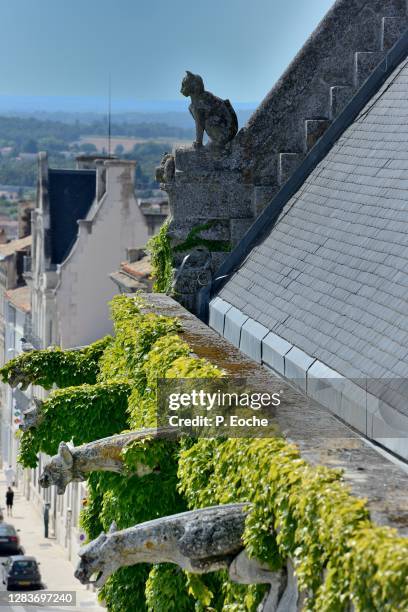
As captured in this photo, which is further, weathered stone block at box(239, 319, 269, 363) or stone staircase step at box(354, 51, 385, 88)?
stone staircase step at box(354, 51, 385, 88)

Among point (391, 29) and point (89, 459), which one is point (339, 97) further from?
point (89, 459)

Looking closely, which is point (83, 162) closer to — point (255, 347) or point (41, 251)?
point (41, 251)

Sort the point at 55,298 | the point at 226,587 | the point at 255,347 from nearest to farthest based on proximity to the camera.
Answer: the point at 226,587 → the point at 255,347 → the point at 55,298

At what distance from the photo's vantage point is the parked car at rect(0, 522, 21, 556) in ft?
235

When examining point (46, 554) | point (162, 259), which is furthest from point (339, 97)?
point (46, 554)

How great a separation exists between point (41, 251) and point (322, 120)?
189ft

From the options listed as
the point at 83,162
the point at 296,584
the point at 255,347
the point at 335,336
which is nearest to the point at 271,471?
the point at 296,584

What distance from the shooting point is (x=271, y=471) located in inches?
662

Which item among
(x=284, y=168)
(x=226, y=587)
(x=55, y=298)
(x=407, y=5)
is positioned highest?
(x=407, y=5)

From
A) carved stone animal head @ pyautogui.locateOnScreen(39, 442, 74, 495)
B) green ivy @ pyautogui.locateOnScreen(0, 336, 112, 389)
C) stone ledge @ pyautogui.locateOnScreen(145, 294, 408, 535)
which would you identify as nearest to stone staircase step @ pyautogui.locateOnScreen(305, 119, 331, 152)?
green ivy @ pyautogui.locateOnScreen(0, 336, 112, 389)

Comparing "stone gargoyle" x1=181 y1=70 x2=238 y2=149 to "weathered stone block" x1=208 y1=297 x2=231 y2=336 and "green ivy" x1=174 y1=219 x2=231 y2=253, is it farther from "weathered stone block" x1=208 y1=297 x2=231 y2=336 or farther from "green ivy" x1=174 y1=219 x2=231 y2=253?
"weathered stone block" x1=208 y1=297 x2=231 y2=336

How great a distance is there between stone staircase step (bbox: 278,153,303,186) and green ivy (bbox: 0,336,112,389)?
15.3 feet

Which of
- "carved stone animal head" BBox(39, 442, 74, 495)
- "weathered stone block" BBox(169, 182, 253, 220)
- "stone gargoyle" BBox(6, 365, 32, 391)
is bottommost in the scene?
"stone gargoyle" BBox(6, 365, 32, 391)

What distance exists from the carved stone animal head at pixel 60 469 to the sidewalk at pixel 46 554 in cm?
3122
